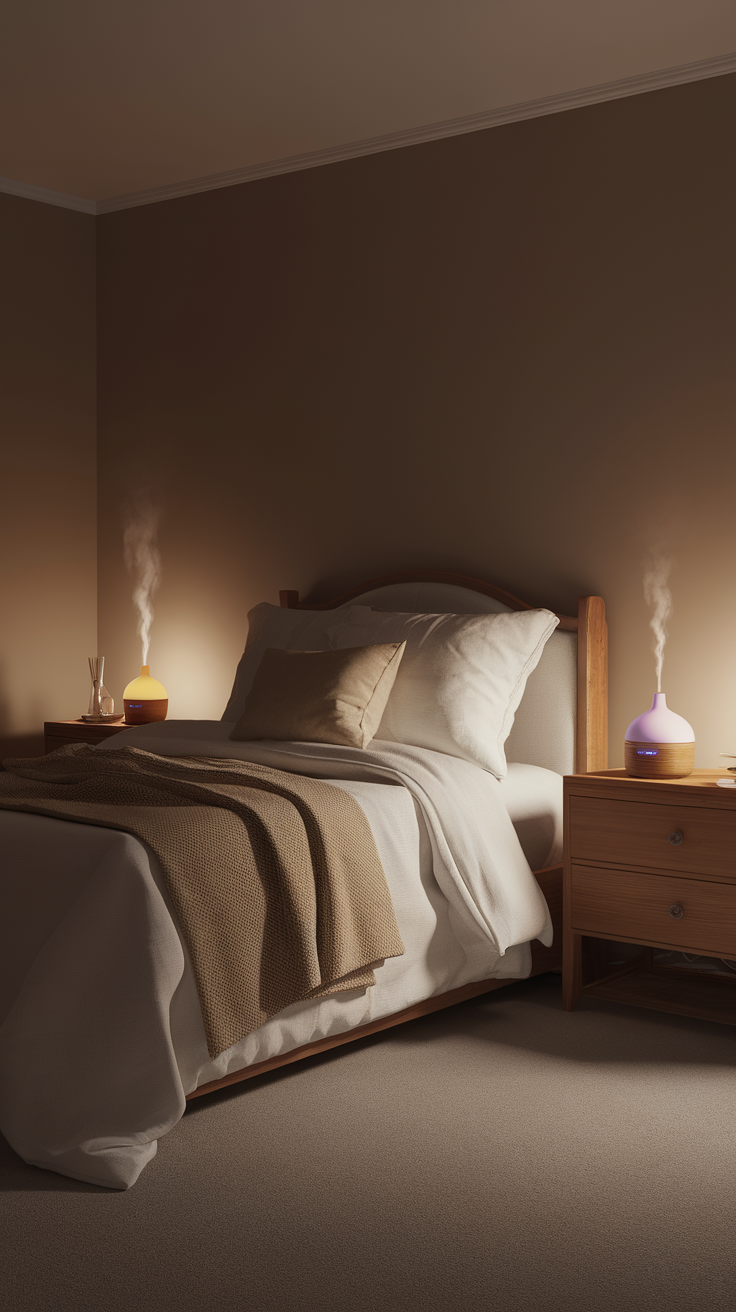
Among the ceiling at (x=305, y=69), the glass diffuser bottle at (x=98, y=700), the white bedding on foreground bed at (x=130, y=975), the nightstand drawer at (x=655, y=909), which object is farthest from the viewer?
the glass diffuser bottle at (x=98, y=700)

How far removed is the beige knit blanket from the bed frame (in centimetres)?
33

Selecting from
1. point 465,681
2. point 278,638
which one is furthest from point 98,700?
point 465,681

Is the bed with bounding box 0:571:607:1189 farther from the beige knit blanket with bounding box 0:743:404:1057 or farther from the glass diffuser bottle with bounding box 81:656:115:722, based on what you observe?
the glass diffuser bottle with bounding box 81:656:115:722

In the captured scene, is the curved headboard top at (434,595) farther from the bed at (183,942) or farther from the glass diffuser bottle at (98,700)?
the glass diffuser bottle at (98,700)

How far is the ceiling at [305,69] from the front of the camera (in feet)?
11.1

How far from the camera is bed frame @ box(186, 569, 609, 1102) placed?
3092 mm

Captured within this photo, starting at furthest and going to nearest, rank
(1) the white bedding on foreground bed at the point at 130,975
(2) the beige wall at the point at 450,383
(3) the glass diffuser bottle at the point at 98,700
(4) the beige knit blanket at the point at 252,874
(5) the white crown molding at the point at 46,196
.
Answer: (5) the white crown molding at the point at 46,196 < (3) the glass diffuser bottle at the point at 98,700 < (2) the beige wall at the point at 450,383 < (4) the beige knit blanket at the point at 252,874 < (1) the white bedding on foreground bed at the point at 130,975

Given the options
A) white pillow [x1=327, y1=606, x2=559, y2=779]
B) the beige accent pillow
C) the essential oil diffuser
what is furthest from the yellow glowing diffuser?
the essential oil diffuser

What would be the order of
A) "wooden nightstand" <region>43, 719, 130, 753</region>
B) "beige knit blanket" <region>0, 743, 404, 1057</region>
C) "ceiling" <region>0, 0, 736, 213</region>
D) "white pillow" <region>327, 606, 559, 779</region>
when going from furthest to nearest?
"wooden nightstand" <region>43, 719, 130, 753</region> → "white pillow" <region>327, 606, 559, 779</region> → "ceiling" <region>0, 0, 736, 213</region> → "beige knit blanket" <region>0, 743, 404, 1057</region>

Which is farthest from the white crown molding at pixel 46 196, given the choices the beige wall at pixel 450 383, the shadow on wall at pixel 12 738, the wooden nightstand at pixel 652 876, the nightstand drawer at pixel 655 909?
the nightstand drawer at pixel 655 909

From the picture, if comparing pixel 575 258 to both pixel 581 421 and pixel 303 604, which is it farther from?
pixel 303 604

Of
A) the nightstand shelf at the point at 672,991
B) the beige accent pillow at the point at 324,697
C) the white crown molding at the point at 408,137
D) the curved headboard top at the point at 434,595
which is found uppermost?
the white crown molding at the point at 408,137

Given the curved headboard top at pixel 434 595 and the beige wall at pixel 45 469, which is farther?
the beige wall at pixel 45 469

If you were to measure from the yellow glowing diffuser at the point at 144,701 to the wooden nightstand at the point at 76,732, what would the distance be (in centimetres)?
6
